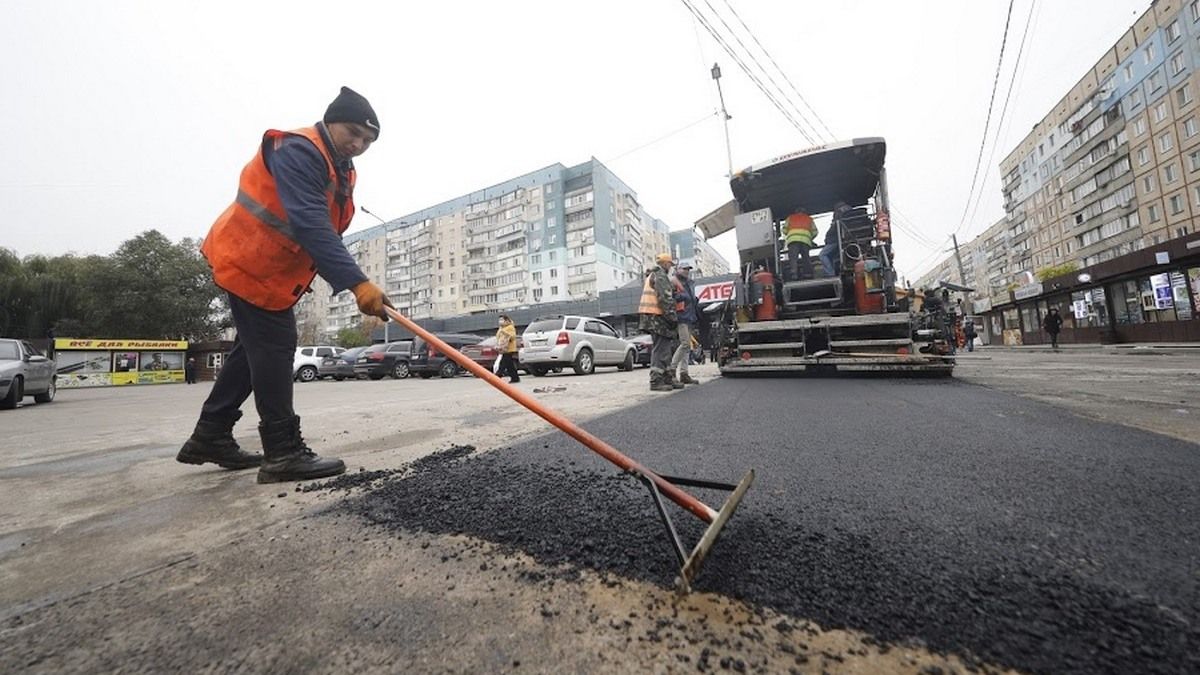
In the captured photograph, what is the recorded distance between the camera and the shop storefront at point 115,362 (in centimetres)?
2053

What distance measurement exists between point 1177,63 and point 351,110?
161 feet

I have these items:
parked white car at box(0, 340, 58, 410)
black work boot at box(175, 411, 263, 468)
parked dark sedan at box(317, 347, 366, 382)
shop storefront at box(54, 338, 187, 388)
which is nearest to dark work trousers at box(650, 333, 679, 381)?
black work boot at box(175, 411, 263, 468)

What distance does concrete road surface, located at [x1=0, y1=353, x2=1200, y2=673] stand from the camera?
0.81m

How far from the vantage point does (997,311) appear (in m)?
30.4

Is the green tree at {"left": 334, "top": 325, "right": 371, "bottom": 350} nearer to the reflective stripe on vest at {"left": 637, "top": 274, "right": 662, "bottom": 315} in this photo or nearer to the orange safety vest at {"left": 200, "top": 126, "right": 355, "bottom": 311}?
the reflective stripe on vest at {"left": 637, "top": 274, "right": 662, "bottom": 315}

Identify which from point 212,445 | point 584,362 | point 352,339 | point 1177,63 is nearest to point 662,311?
point 212,445

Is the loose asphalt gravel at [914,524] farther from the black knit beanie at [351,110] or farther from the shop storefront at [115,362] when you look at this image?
Result: the shop storefront at [115,362]

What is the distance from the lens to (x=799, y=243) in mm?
6730

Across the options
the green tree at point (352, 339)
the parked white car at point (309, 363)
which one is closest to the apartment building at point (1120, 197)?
the parked white car at point (309, 363)

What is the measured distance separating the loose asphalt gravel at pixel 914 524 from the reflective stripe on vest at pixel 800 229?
14.7 ft

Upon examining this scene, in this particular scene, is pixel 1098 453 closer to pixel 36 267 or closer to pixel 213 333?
pixel 213 333

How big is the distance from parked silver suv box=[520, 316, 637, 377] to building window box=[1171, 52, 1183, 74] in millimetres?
42953

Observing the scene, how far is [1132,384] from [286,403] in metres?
7.34

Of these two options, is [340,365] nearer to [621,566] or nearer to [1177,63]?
[621,566]
